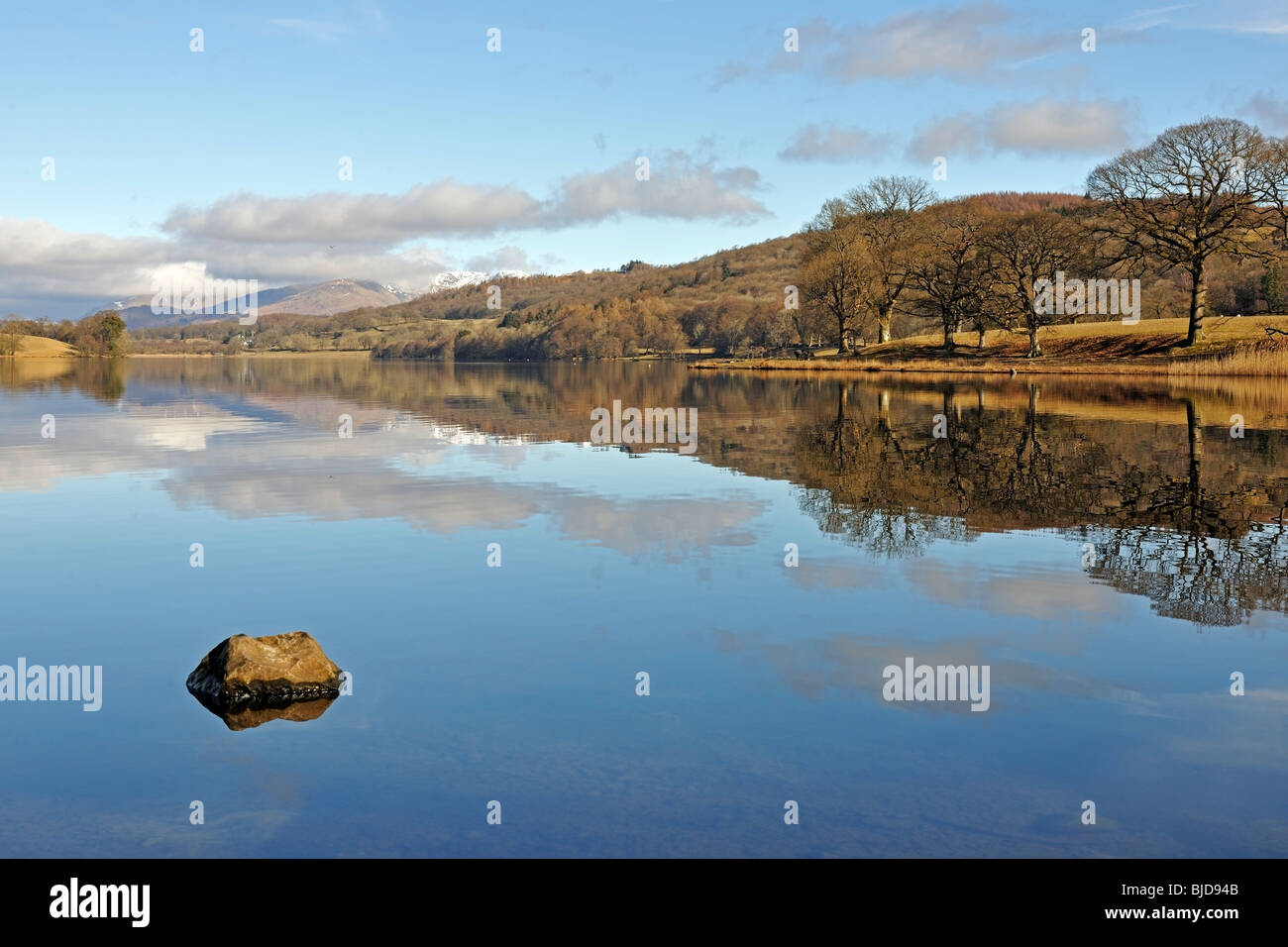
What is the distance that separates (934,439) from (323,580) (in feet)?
95.3

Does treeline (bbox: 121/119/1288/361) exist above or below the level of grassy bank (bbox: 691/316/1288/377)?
above

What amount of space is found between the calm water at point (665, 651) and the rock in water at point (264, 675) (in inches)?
17.2

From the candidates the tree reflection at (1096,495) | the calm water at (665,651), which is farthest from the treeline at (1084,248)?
the calm water at (665,651)

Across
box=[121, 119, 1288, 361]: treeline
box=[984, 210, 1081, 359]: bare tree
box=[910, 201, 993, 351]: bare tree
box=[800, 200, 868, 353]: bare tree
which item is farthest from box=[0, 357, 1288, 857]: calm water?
box=[800, 200, 868, 353]: bare tree

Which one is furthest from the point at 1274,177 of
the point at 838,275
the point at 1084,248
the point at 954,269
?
the point at 838,275

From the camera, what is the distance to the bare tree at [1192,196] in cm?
8206

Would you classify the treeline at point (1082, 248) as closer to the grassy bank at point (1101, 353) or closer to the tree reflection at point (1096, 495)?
the grassy bank at point (1101, 353)

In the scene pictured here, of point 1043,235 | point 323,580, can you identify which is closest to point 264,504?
point 323,580

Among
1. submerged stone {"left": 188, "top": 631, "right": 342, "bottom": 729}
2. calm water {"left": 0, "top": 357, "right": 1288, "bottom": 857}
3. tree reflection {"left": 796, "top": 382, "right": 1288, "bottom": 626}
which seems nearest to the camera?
calm water {"left": 0, "top": 357, "right": 1288, "bottom": 857}

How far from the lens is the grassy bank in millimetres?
80062

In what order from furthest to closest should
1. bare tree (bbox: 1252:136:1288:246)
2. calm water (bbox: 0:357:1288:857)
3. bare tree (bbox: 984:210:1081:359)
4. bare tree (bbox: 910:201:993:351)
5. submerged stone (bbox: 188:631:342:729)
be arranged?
bare tree (bbox: 910:201:993:351) → bare tree (bbox: 984:210:1081:359) → bare tree (bbox: 1252:136:1288:246) → submerged stone (bbox: 188:631:342:729) → calm water (bbox: 0:357:1288:857)

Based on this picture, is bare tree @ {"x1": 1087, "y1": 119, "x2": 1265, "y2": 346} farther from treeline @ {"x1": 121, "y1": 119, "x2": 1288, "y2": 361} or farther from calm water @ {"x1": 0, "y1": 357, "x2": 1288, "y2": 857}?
calm water @ {"x1": 0, "y1": 357, "x2": 1288, "y2": 857}

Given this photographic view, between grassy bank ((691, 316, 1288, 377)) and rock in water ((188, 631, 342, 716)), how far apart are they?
8101 centimetres

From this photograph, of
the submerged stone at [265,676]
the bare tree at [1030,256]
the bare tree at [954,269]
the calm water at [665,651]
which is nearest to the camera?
the calm water at [665,651]
